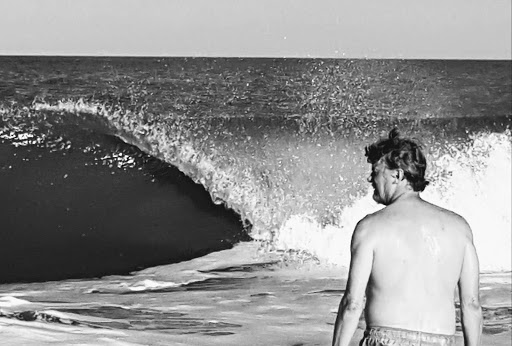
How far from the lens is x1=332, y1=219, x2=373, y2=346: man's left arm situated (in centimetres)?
257

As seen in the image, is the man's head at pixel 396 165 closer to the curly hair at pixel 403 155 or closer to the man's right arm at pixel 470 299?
the curly hair at pixel 403 155

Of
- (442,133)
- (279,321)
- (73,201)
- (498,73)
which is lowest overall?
(279,321)

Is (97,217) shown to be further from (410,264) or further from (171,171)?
(410,264)

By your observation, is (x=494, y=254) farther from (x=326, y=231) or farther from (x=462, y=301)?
(x=462, y=301)

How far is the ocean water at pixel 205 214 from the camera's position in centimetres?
622

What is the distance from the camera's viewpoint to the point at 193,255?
29.1 ft

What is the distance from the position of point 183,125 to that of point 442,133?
3685mm

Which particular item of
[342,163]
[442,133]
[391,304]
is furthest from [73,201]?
[391,304]

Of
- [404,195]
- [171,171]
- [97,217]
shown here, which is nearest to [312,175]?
[171,171]

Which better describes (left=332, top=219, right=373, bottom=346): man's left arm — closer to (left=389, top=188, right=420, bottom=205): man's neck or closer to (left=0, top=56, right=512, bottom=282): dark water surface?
(left=389, top=188, right=420, bottom=205): man's neck

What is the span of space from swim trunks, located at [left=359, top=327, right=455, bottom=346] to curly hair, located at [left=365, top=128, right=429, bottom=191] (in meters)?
0.41

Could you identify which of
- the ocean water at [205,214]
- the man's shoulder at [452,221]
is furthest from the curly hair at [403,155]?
the ocean water at [205,214]

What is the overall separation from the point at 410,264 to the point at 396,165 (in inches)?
10.6

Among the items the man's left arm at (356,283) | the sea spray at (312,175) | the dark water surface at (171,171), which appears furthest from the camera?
the sea spray at (312,175)
